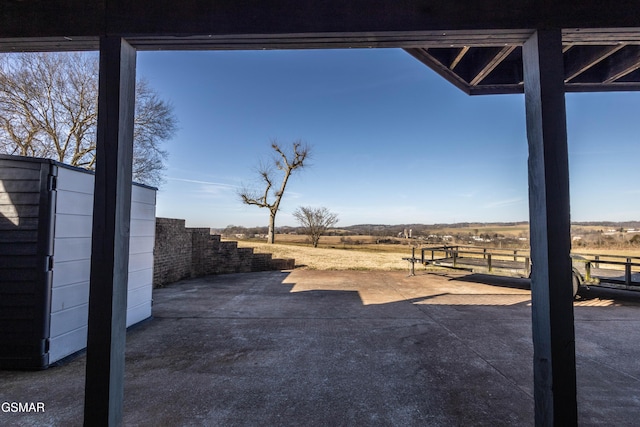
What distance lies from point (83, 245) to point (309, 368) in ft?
11.4

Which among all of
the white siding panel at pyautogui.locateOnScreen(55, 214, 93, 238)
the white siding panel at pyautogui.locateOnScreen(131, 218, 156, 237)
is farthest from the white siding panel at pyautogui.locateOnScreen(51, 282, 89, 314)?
the white siding panel at pyautogui.locateOnScreen(131, 218, 156, 237)

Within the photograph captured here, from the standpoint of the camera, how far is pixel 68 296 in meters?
3.52

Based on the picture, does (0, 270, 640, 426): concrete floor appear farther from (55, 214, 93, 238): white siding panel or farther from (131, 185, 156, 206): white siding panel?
(131, 185, 156, 206): white siding panel

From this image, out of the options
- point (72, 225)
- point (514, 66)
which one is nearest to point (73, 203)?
point (72, 225)

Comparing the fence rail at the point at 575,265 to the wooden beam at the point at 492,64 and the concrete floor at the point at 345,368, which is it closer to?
the concrete floor at the point at 345,368

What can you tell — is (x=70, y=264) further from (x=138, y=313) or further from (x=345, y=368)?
(x=345, y=368)

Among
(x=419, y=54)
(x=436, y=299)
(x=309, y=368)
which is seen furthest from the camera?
(x=436, y=299)

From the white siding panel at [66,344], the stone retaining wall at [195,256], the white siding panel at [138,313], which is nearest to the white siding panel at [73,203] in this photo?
the white siding panel at [66,344]

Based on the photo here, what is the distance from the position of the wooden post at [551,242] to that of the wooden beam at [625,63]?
2105mm

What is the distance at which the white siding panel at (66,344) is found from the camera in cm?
331

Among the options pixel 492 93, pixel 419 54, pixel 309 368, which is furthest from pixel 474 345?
pixel 419 54

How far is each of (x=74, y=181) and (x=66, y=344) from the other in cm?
211

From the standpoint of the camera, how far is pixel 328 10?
185 centimetres

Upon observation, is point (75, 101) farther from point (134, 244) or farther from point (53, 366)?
point (53, 366)
